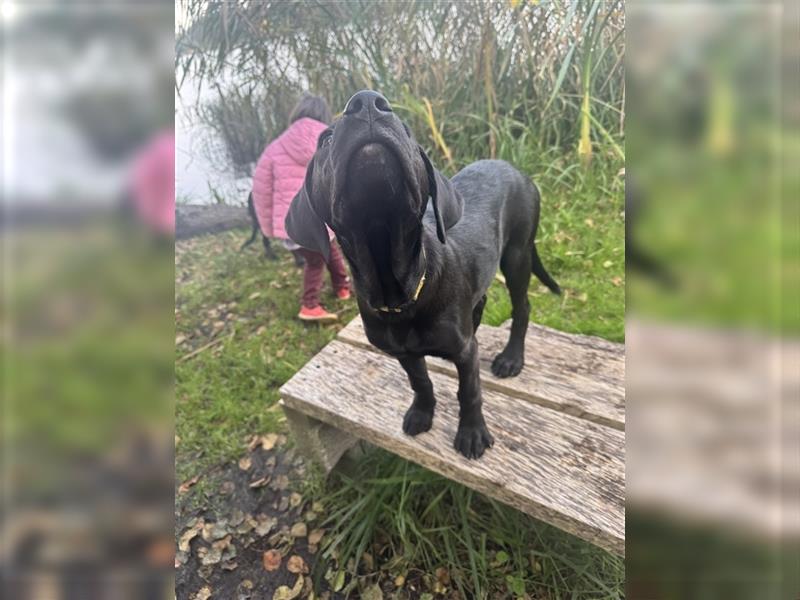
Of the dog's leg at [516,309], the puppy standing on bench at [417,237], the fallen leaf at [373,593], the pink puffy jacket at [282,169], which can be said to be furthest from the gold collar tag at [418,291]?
the pink puffy jacket at [282,169]

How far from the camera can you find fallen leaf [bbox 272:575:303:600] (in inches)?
68.1

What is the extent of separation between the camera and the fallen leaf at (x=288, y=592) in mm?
1729

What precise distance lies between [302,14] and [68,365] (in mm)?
2510

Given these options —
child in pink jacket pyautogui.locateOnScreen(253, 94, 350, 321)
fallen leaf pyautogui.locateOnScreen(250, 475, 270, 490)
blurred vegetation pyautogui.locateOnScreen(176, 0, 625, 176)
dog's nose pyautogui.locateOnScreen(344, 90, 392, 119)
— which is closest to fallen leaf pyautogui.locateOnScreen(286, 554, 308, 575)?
fallen leaf pyautogui.locateOnScreen(250, 475, 270, 490)

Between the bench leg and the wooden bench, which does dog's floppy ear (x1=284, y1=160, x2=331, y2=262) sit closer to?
the wooden bench

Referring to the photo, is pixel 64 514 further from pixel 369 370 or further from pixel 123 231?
pixel 369 370

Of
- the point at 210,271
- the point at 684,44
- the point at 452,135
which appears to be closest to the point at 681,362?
the point at 684,44

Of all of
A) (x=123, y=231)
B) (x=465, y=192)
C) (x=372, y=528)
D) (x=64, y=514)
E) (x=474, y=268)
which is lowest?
(x=372, y=528)

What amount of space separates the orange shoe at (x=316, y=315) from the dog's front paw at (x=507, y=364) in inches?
56.2

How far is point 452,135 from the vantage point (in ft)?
9.95

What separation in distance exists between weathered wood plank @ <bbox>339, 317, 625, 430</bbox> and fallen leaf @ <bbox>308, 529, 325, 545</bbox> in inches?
30.4

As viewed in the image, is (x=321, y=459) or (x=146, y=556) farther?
(x=321, y=459)

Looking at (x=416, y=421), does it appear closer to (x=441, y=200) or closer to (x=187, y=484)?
Answer: (x=441, y=200)

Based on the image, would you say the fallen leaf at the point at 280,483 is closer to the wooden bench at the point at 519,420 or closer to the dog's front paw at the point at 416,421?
the wooden bench at the point at 519,420
